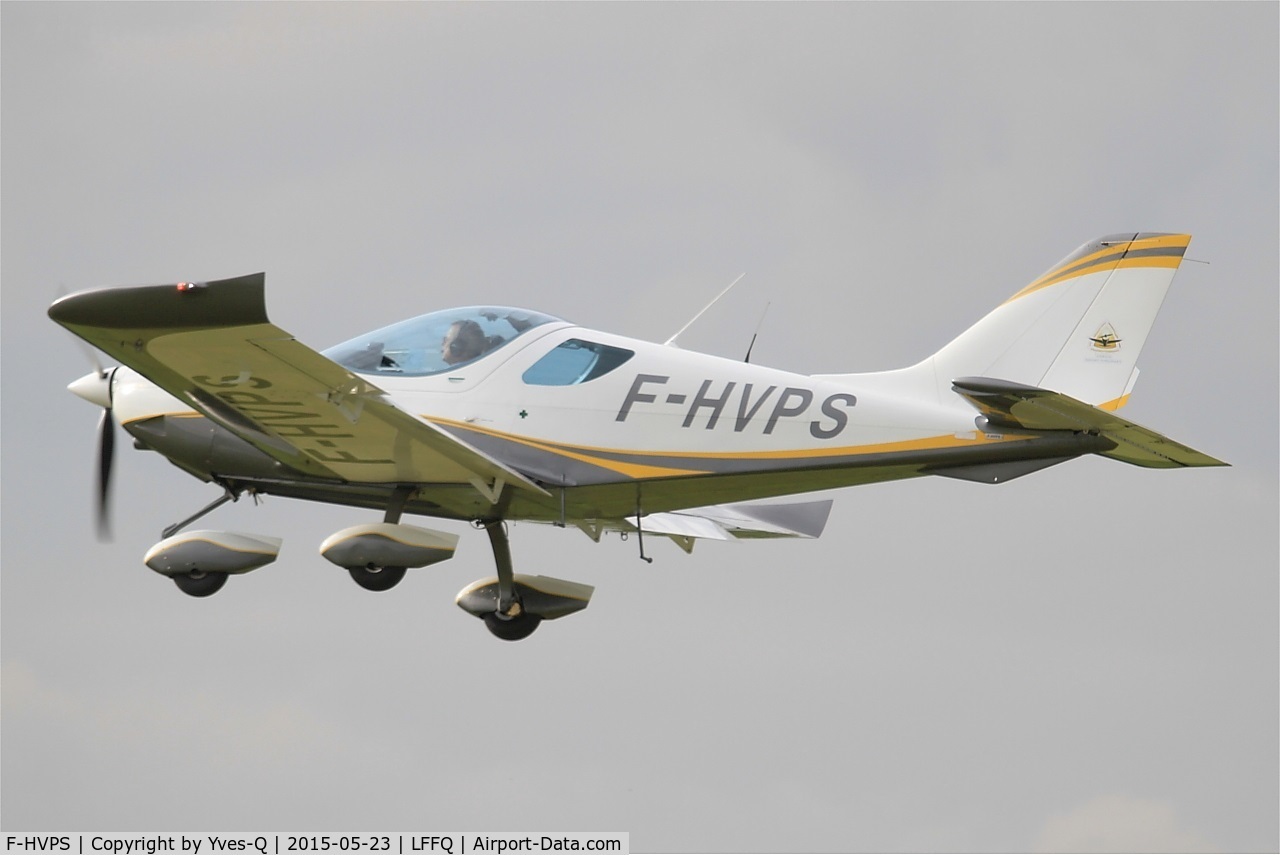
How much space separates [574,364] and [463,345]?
93 cm

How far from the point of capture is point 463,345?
13.9 m

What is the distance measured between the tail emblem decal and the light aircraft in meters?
0.02

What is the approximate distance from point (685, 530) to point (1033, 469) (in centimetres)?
474

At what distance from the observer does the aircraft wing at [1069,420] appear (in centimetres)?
1252

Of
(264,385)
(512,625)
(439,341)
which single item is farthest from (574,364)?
(512,625)

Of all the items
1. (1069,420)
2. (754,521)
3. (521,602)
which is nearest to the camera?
(1069,420)

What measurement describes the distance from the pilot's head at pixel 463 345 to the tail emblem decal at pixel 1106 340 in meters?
4.93

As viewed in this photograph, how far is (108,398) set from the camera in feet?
48.1

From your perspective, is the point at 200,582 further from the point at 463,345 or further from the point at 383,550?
the point at 463,345

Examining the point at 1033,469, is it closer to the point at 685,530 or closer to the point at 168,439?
the point at 685,530

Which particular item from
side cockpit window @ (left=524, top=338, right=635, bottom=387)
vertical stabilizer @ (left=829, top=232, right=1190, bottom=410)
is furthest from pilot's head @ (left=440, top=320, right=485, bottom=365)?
vertical stabilizer @ (left=829, top=232, right=1190, bottom=410)

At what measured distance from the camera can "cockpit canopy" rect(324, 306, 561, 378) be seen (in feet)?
45.5

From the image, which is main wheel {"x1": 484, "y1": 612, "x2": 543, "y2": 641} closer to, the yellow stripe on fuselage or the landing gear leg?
the landing gear leg

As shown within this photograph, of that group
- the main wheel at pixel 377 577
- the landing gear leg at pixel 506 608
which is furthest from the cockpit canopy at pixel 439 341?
the landing gear leg at pixel 506 608
